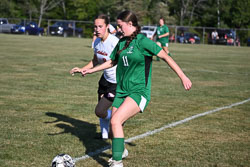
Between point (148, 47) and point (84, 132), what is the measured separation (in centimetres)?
259

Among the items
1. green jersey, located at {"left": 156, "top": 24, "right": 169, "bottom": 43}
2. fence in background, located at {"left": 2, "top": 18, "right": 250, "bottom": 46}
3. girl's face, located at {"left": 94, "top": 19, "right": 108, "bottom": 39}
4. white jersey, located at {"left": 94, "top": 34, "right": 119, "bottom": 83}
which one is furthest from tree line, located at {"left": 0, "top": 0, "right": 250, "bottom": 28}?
girl's face, located at {"left": 94, "top": 19, "right": 108, "bottom": 39}

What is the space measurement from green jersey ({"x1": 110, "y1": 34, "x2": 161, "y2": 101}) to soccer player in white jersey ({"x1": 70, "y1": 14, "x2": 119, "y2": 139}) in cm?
128

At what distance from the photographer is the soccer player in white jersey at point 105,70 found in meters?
6.33

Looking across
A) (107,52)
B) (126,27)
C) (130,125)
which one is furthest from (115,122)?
(130,125)

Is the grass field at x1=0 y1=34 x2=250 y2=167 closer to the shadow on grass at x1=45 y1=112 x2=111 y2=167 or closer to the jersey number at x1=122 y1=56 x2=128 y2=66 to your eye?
the shadow on grass at x1=45 y1=112 x2=111 y2=167

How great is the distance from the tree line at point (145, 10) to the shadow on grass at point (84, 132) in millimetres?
55835

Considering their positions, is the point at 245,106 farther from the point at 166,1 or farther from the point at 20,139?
the point at 166,1

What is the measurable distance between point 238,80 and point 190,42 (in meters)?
37.6

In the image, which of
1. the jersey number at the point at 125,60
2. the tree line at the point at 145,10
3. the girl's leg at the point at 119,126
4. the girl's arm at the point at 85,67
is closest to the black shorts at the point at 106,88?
the girl's arm at the point at 85,67

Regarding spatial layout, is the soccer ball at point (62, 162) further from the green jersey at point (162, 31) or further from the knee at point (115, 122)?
the green jersey at point (162, 31)

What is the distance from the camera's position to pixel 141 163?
17.9 ft

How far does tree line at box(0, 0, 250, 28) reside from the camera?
213 feet

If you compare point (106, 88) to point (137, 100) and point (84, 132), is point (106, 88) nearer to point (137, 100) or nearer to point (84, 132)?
point (84, 132)

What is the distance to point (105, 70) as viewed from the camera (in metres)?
6.55
